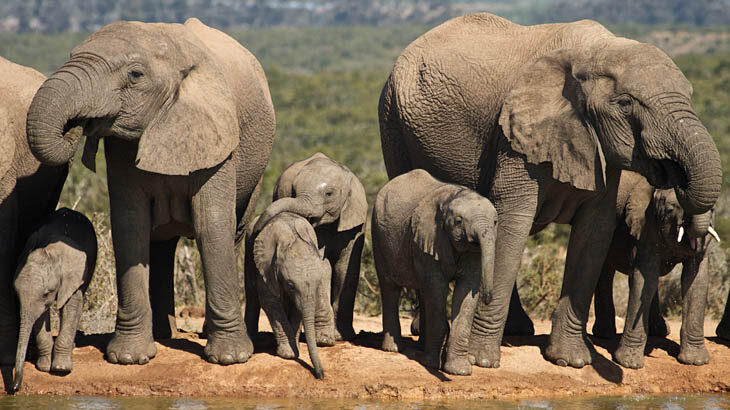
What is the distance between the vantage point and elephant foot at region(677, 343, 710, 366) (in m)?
9.14

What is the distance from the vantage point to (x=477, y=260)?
831 cm

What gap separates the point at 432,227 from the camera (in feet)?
27.3

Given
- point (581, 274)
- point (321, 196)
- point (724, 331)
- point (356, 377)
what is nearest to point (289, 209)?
point (321, 196)

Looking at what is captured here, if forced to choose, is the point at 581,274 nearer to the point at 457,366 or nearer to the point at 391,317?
the point at 457,366

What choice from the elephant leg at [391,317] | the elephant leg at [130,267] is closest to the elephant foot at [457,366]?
the elephant leg at [391,317]

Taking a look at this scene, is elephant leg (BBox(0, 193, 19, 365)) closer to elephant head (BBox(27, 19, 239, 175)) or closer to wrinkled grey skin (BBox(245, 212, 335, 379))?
elephant head (BBox(27, 19, 239, 175))

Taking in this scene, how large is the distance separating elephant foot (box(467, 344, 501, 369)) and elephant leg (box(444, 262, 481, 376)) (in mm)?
313

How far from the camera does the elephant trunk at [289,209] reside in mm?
8609

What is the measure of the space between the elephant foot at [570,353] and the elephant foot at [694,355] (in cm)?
75

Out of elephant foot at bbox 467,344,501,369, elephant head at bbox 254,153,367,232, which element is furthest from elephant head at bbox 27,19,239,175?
elephant foot at bbox 467,344,501,369

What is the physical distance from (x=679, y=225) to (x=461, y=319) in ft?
6.00

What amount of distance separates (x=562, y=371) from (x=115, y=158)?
3.69m

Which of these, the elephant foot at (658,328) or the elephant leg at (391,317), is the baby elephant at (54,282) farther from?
the elephant foot at (658,328)

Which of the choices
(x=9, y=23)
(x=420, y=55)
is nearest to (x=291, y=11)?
(x=9, y=23)
